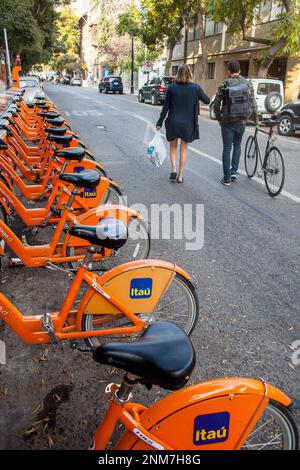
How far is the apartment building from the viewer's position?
2228 cm

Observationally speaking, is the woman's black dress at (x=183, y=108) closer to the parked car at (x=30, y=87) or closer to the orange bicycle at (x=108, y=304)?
the orange bicycle at (x=108, y=304)

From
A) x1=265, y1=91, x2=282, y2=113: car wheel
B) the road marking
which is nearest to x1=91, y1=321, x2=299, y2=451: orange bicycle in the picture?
the road marking

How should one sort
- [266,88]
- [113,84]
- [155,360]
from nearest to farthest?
[155,360], [266,88], [113,84]

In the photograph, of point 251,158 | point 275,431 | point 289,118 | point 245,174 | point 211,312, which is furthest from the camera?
point 289,118

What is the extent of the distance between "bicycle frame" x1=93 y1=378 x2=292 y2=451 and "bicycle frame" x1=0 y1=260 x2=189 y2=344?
93 centimetres

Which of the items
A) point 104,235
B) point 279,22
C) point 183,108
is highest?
point 279,22

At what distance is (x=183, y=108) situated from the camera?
6867 mm

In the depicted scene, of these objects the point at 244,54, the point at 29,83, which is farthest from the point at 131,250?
the point at 244,54

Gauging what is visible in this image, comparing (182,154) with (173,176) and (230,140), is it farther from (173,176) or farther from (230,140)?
(230,140)

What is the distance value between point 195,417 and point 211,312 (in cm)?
187

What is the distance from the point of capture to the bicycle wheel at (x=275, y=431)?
5.85ft

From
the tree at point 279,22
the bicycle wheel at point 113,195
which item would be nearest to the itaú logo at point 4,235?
the bicycle wheel at point 113,195

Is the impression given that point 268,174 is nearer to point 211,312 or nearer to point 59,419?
point 211,312
